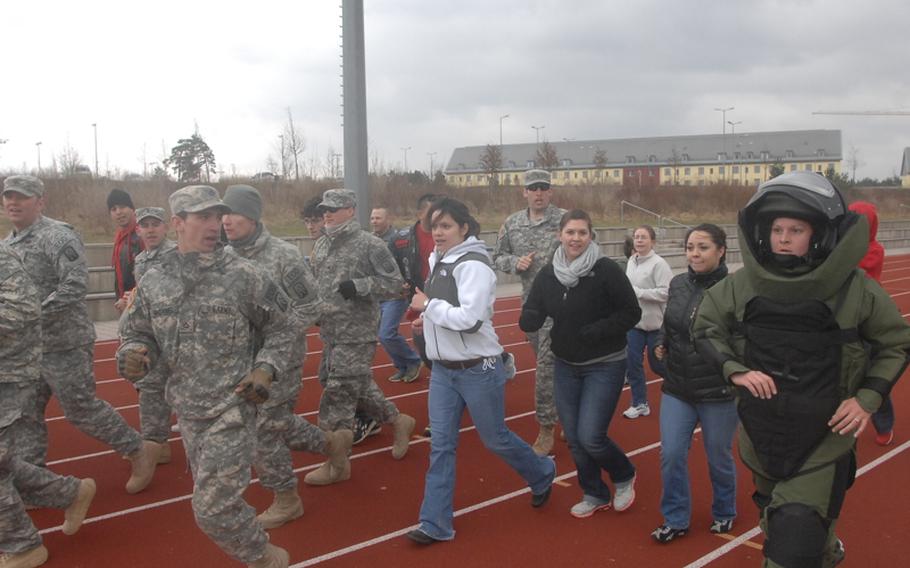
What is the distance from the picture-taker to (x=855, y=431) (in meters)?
2.85

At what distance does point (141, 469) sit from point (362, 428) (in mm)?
1711

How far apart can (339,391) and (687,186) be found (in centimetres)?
4155

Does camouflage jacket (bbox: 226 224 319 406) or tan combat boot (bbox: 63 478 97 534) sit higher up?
camouflage jacket (bbox: 226 224 319 406)

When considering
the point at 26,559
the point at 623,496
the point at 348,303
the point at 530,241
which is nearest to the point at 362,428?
the point at 348,303

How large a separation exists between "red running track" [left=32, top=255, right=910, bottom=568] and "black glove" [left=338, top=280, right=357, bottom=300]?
1260 millimetres

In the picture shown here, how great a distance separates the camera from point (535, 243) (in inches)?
247

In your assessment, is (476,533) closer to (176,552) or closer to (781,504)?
(176,552)

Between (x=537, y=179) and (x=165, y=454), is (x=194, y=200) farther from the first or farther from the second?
(x=537, y=179)

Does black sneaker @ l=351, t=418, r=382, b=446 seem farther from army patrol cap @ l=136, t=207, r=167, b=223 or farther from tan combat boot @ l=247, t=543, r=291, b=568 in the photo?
tan combat boot @ l=247, t=543, r=291, b=568

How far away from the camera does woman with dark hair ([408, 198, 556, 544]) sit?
163 inches

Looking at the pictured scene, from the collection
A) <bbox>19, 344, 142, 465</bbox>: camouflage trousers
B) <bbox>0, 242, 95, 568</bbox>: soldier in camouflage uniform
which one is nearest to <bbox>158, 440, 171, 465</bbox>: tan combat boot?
<bbox>19, 344, 142, 465</bbox>: camouflage trousers

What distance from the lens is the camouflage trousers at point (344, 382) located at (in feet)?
18.3

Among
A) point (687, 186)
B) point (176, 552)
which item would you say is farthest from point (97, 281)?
point (687, 186)

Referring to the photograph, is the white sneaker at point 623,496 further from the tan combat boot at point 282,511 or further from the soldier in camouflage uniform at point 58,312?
the soldier in camouflage uniform at point 58,312
